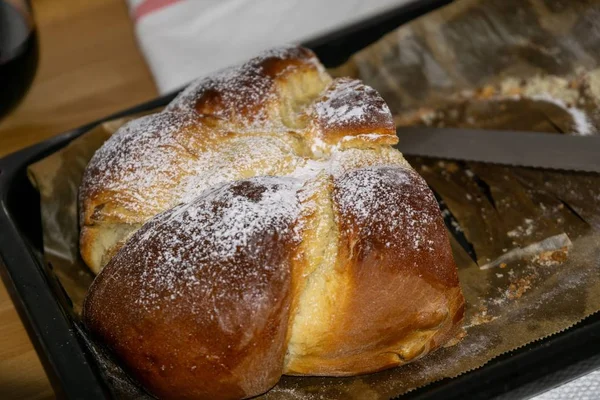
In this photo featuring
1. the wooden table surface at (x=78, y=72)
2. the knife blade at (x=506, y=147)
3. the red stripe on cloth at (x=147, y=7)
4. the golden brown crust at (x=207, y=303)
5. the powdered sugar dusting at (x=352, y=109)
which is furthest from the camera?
the red stripe on cloth at (x=147, y=7)

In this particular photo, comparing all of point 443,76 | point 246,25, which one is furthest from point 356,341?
point 246,25

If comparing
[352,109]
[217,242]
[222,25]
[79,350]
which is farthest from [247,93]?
[222,25]

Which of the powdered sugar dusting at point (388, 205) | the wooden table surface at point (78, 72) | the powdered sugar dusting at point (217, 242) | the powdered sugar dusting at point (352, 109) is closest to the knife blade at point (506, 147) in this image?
the powdered sugar dusting at point (352, 109)

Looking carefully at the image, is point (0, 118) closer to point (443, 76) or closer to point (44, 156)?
point (44, 156)

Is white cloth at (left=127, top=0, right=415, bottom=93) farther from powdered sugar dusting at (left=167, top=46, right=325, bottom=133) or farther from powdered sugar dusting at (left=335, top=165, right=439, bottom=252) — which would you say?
powdered sugar dusting at (left=335, top=165, right=439, bottom=252)

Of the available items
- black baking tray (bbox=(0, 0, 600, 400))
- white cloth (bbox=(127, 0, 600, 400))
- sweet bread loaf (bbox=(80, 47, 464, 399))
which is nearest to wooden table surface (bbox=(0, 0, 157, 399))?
white cloth (bbox=(127, 0, 600, 400))

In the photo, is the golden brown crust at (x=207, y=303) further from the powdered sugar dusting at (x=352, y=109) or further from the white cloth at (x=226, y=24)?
the white cloth at (x=226, y=24)

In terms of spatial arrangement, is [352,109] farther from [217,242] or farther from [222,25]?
[222,25]
